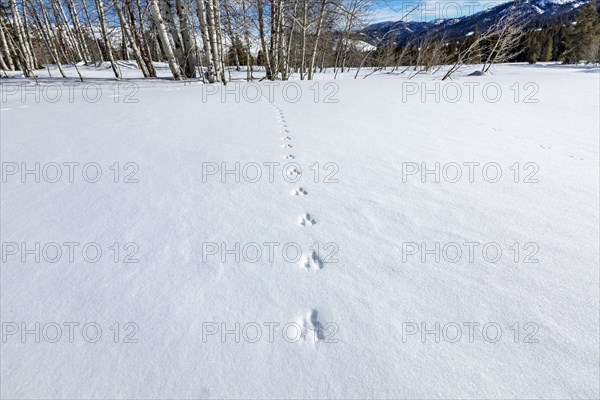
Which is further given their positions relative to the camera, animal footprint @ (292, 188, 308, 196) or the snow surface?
animal footprint @ (292, 188, 308, 196)

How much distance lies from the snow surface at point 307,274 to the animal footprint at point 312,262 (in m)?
0.02

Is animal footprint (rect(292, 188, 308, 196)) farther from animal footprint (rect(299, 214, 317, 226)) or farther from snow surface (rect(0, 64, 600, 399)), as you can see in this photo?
animal footprint (rect(299, 214, 317, 226))

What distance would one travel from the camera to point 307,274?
1.38 metres

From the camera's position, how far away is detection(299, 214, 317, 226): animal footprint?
1.78 m

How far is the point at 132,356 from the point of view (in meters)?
1.00

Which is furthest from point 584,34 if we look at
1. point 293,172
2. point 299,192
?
point 299,192

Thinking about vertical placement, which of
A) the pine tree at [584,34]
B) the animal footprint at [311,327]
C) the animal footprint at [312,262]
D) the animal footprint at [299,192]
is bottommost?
the animal footprint at [311,327]

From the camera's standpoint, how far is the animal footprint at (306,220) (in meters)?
1.78

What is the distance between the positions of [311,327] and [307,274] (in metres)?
0.30

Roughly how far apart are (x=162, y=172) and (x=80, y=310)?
1430mm

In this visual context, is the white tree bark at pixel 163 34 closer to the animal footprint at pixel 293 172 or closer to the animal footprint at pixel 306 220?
the animal footprint at pixel 293 172

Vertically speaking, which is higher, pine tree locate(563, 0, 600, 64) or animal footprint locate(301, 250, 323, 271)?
pine tree locate(563, 0, 600, 64)

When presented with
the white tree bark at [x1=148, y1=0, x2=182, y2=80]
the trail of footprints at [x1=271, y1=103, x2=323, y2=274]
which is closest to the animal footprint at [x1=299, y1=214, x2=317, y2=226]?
the trail of footprints at [x1=271, y1=103, x2=323, y2=274]

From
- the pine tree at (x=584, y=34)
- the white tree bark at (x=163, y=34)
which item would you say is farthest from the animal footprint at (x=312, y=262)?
the pine tree at (x=584, y=34)
